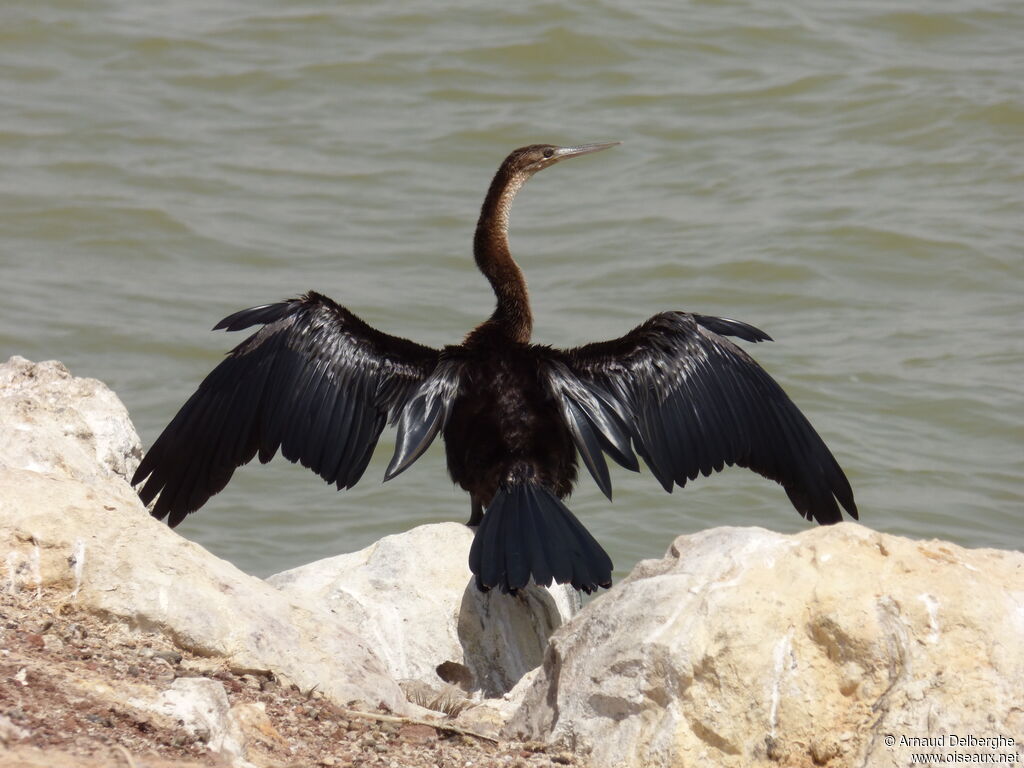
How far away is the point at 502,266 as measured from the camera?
5.94 metres

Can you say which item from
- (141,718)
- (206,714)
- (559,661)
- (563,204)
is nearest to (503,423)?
(559,661)

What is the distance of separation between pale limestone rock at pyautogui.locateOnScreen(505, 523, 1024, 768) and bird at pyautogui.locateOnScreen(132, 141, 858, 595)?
64.5 inches

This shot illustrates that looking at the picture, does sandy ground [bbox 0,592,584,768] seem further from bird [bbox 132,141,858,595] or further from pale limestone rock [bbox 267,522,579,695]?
bird [bbox 132,141,858,595]

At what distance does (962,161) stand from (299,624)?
8.45m

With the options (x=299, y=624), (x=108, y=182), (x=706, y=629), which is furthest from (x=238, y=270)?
(x=706, y=629)

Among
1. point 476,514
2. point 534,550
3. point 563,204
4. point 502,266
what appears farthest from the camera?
point 563,204

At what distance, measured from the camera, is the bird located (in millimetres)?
5164

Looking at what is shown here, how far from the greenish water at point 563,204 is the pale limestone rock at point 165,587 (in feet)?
10.2

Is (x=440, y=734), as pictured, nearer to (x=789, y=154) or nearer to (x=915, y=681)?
(x=915, y=681)

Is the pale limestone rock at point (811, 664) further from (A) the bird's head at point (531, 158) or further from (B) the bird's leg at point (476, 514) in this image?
(A) the bird's head at point (531, 158)

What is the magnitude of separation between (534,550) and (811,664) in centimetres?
137

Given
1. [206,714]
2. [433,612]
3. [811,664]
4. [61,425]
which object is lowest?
[433,612]

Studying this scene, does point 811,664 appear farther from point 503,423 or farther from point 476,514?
point 476,514

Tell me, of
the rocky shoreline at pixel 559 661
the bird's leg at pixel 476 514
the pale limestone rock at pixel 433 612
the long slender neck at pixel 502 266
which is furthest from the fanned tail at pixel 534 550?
the long slender neck at pixel 502 266
